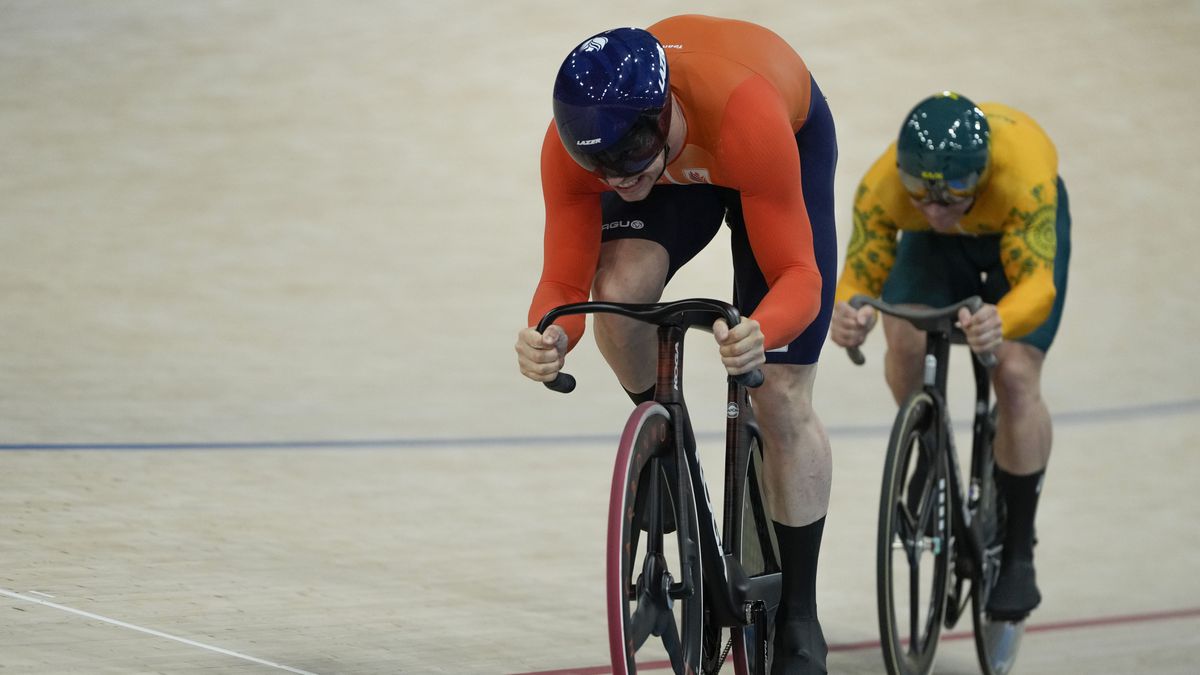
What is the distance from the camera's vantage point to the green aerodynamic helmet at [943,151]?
2.89 m

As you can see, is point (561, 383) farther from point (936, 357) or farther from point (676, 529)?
point (936, 357)

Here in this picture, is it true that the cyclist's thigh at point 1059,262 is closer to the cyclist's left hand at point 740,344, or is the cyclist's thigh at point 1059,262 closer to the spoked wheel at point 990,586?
the spoked wheel at point 990,586

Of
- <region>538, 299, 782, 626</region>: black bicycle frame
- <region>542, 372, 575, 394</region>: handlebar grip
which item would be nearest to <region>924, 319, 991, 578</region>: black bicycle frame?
<region>538, 299, 782, 626</region>: black bicycle frame

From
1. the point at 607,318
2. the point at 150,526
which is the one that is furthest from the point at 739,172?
the point at 150,526

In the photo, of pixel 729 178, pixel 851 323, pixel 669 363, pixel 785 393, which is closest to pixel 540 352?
pixel 669 363

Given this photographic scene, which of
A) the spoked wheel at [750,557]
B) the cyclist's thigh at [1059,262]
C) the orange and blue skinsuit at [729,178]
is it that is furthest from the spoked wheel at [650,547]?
the cyclist's thigh at [1059,262]

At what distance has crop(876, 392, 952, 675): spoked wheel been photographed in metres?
2.80

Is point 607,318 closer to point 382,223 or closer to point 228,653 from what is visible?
point 228,653

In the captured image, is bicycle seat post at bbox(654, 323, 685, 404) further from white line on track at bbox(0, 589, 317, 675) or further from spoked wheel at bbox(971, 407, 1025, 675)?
spoked wheel at bbox(971, 407, 1025, 675)

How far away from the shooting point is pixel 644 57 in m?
1.98

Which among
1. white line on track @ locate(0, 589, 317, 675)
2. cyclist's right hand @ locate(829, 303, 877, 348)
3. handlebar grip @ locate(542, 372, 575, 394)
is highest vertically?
handlebar grip @ locate(542, 372, 575, 394)

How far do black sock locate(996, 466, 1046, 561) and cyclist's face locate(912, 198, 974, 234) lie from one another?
1.94 ft

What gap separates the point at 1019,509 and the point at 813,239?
1.14 metres

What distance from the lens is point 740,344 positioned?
197cm
